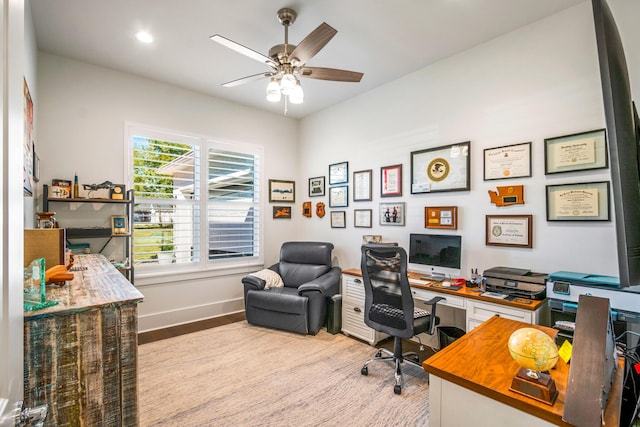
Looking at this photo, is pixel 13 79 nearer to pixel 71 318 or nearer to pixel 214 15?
pixel 71 318

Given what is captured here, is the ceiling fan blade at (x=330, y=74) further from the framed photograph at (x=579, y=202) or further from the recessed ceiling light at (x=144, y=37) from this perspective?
the framed photograph at (x=579, y=202)

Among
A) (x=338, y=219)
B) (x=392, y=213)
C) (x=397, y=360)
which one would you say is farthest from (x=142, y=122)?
(x=397, y=360)

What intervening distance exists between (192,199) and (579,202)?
4.14 m

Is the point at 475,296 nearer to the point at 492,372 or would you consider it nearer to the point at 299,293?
the point at 492,372

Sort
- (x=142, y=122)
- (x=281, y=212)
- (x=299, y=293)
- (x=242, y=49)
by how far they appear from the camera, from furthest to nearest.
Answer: (x=281, y=212), (x=142, y=122), (x=299, y=293), (x=242, y=49)

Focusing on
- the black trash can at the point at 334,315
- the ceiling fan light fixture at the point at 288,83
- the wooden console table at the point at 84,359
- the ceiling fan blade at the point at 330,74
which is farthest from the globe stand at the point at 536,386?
the black trash can at the point at 334,315

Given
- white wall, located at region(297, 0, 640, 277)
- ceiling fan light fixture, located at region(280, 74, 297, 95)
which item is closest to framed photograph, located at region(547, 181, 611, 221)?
white wall, located at region(297, 0, 640, 277)

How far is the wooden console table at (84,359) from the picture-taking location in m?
1.10

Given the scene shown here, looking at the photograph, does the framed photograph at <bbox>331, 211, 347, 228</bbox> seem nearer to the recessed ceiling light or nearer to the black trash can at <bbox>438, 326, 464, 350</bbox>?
the black trash can at <bbox>438, 326, 464, 350</bbox>

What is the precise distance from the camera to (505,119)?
281cm

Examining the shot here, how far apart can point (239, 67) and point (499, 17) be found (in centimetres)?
255

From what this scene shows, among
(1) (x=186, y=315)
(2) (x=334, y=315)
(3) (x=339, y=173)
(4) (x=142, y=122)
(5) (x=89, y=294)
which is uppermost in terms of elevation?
(4) (x=142, y=122)

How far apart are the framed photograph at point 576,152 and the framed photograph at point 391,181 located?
1.46m

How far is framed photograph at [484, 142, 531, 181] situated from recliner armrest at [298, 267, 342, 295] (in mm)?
2074
